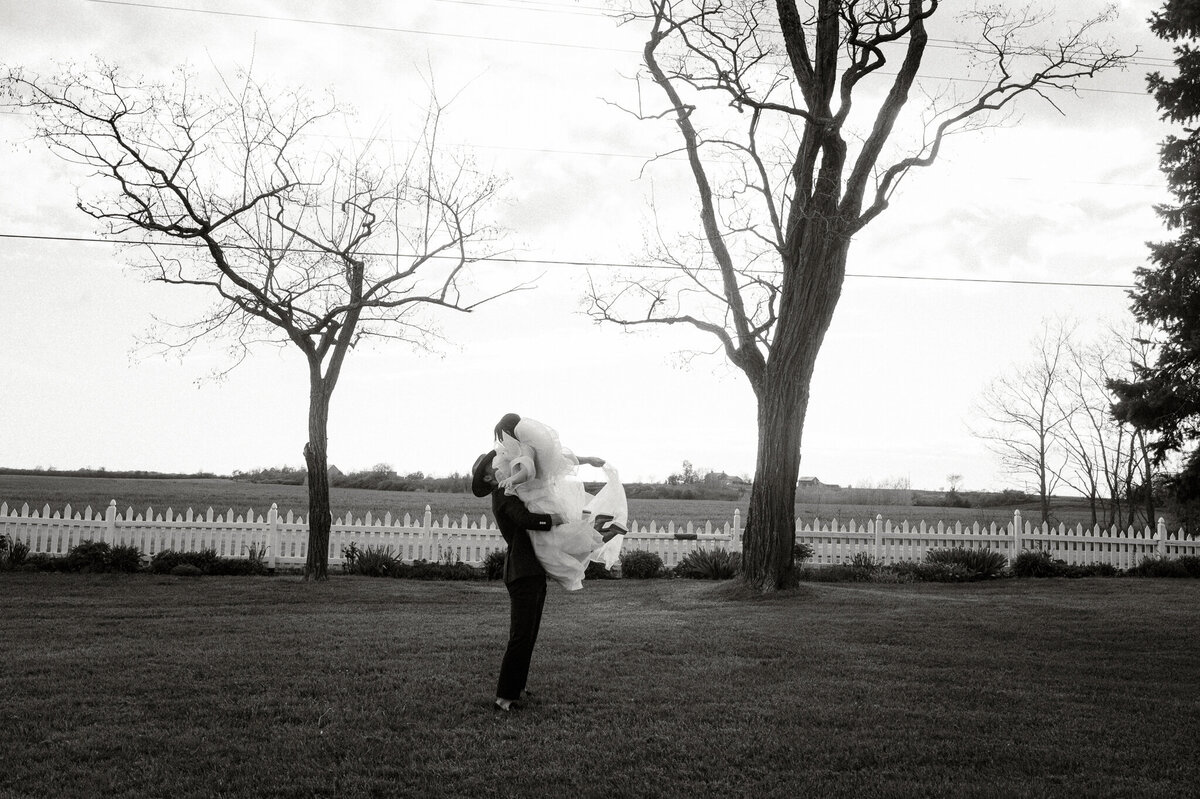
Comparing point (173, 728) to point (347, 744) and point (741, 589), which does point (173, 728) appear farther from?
point (741, 589)

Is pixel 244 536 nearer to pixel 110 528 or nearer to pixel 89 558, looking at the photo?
pixel 110 528

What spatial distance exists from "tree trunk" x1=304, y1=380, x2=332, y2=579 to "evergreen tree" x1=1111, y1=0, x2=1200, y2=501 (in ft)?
45.7

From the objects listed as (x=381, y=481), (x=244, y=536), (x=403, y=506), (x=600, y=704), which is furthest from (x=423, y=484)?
(x=600, y=704)

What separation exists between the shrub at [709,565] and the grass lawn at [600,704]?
600 cm

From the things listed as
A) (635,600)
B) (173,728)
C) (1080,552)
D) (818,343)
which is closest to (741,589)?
(635,600)

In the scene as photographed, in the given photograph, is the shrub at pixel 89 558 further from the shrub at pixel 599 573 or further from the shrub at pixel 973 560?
the shrub at pixel 973 560

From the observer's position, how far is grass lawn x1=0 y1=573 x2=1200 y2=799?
15.4ft

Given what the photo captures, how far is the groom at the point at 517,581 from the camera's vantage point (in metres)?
5.92

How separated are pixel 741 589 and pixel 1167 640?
540 cm

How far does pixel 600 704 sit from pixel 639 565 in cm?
1113

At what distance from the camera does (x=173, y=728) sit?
5.39 meters

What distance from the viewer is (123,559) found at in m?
16.4

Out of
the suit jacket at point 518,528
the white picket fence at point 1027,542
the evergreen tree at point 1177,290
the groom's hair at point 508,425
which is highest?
the evergreen tree at point 1177,290

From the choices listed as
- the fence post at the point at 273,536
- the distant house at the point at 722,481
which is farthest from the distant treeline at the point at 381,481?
the fence post at the point at 273,536
